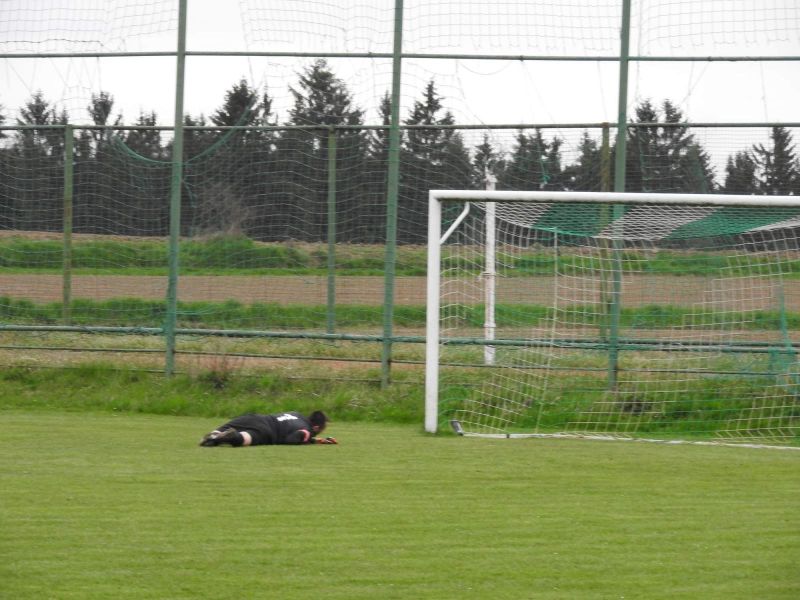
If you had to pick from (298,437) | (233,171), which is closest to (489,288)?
(233,171)

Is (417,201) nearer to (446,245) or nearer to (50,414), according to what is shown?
(446,245)

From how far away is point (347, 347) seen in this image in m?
11.2

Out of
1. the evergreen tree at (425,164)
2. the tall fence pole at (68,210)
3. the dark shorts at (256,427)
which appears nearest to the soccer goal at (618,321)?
the evergreen tree at (425,164)

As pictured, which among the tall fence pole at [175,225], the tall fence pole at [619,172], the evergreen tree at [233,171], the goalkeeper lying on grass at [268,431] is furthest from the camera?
the evergreen tree at [233,171]

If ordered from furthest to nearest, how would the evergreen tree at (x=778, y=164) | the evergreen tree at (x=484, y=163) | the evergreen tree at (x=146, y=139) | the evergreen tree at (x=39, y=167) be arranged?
the evergreen tree at (x=39, y=167) < the evergreen tree at (x=146, y=139) < the evergreen tree at (x=484, y=163) < the evergreen tree at (x=778, y=164)

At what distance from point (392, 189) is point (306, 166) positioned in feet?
3.23

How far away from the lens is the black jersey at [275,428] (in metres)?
8.35

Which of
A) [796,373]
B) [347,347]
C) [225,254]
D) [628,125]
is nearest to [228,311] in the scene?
[225,254]

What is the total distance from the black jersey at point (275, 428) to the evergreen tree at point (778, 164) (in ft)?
17.7

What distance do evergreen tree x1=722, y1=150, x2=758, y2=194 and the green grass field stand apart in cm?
324

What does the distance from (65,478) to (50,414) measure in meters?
3.86

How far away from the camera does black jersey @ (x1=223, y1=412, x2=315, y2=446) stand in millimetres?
8352

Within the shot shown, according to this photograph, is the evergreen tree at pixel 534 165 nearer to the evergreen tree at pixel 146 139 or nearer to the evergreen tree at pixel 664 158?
the evergreen tree at pixel 664 158

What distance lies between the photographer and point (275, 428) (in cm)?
849
